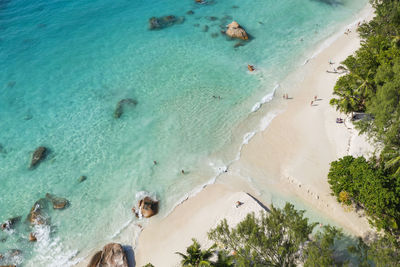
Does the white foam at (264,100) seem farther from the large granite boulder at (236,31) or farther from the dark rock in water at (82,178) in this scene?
the dark rock in water at (82,178)

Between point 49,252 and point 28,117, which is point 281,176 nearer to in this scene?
point 49,252

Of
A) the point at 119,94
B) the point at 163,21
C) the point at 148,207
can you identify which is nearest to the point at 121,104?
the point at 119,94

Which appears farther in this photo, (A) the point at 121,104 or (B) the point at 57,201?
(A) the point at 121,104

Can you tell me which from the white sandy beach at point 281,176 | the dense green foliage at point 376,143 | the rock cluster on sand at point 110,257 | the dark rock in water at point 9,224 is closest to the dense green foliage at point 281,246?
the dense green foliage at point 376,143

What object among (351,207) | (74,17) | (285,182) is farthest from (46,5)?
(351,207)

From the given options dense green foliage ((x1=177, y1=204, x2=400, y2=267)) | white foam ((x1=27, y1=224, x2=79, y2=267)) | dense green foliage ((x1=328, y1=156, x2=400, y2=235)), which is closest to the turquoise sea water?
white foam ((x1=27, y1=224, x2=79, y2=267))

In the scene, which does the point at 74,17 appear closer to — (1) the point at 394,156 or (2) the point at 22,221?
(2) the point at 22,221
